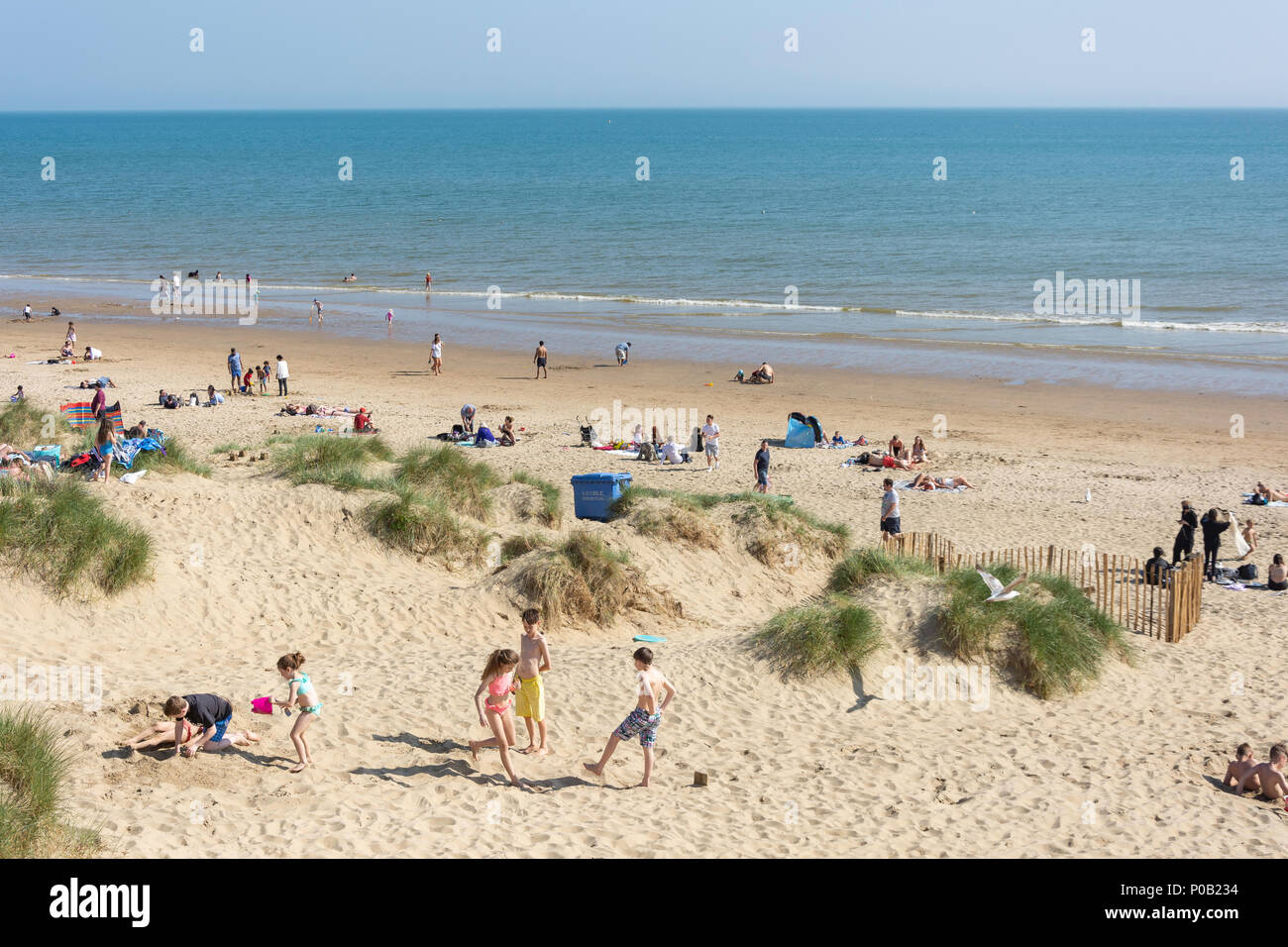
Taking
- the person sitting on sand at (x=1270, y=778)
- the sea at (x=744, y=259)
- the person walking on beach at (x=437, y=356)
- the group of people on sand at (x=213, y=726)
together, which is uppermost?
the sea at (x=744, y=259)

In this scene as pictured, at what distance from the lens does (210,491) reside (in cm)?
1386

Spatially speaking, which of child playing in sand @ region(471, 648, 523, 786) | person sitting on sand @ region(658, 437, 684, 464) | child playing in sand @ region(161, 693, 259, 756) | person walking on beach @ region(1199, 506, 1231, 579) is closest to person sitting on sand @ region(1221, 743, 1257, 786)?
child playing in sand @ region(471, 648, 523, 786)

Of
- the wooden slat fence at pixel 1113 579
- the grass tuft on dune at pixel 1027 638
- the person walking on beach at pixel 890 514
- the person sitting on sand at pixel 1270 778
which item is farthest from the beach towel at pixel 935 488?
the person sitting on sand at pixel 1270 778

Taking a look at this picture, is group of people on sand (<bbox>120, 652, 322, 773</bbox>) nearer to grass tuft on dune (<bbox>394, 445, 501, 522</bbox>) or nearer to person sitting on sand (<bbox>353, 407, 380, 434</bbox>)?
grass tuft on dune (<bbox>394, 445, 501, 522</bbox>)

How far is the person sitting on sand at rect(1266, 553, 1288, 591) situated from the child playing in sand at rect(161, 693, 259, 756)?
1396 cm

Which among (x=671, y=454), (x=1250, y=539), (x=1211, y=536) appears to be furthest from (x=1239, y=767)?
(x=671, y=454)

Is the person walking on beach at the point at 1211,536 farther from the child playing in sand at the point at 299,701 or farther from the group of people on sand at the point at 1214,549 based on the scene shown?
the child playing in sand at the point at 299,701

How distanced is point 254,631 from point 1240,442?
22393 mm

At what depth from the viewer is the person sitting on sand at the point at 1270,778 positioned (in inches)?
368

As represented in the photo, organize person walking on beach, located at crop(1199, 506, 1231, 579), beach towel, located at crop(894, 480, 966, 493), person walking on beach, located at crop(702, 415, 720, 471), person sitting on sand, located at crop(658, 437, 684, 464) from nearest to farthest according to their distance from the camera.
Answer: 1. person walking on beach, located at crop(1199, 506, 1231, 579)
2. beach towel, located at crop(894, 480, 966, 493)
3. person walking on beach, located at crop(702, 415, 720, 471)
4. person sitting on sand, located at crop(658, 437, 684, 464)

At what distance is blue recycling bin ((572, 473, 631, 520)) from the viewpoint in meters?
15.5

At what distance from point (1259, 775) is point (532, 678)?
244 inches

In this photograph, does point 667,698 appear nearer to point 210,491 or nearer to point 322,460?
point 210,491

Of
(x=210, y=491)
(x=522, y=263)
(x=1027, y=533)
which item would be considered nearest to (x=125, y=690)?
(x=210, y=491)
